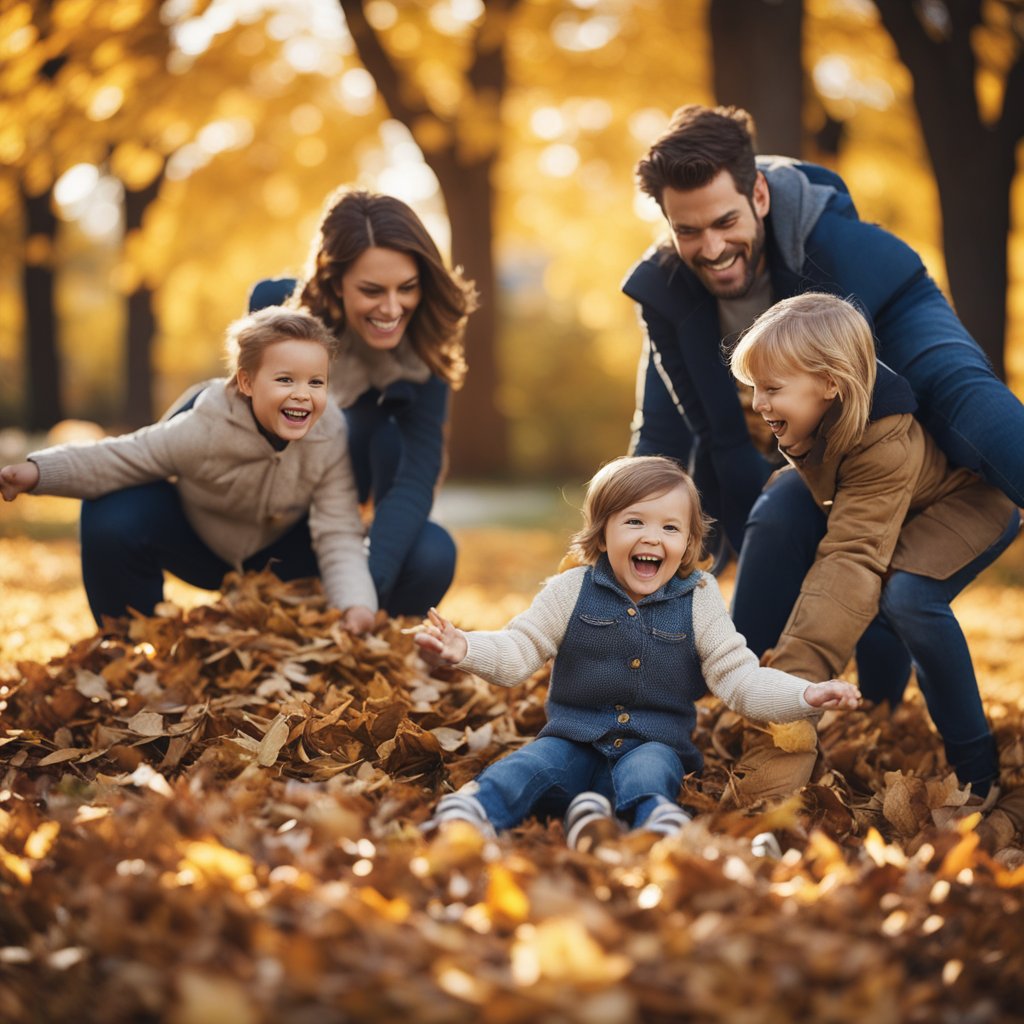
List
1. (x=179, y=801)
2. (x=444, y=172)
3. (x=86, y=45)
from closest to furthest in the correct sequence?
(x=179, y=801), (x=86, y=45), (x=444, y=172)

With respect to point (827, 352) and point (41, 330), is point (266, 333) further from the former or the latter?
point (41, 330)

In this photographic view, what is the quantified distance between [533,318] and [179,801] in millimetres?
16800

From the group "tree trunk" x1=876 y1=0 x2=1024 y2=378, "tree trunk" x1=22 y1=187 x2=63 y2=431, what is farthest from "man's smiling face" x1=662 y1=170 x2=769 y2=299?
"tree trunk" x1=22 y1=187 x2=63 y2=431

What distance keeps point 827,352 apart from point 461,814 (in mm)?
1470

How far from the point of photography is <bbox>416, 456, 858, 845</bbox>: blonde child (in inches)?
108

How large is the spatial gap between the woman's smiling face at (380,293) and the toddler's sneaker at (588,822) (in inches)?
75.7

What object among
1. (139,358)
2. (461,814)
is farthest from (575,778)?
(139,358)

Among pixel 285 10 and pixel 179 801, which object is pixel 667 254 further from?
pixel 285 10

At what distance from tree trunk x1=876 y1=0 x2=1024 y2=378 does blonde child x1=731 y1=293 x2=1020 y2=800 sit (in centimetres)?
648

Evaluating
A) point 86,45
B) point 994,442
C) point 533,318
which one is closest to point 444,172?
point 533,318

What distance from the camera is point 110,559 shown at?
3848 millimetres

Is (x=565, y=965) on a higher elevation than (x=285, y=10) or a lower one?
lower

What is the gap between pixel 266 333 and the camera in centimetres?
→ 354

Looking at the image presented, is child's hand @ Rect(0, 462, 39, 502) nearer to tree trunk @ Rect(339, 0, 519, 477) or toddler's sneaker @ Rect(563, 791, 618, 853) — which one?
toddler's sneaker @ Rect(563, 791, 618, 853)
